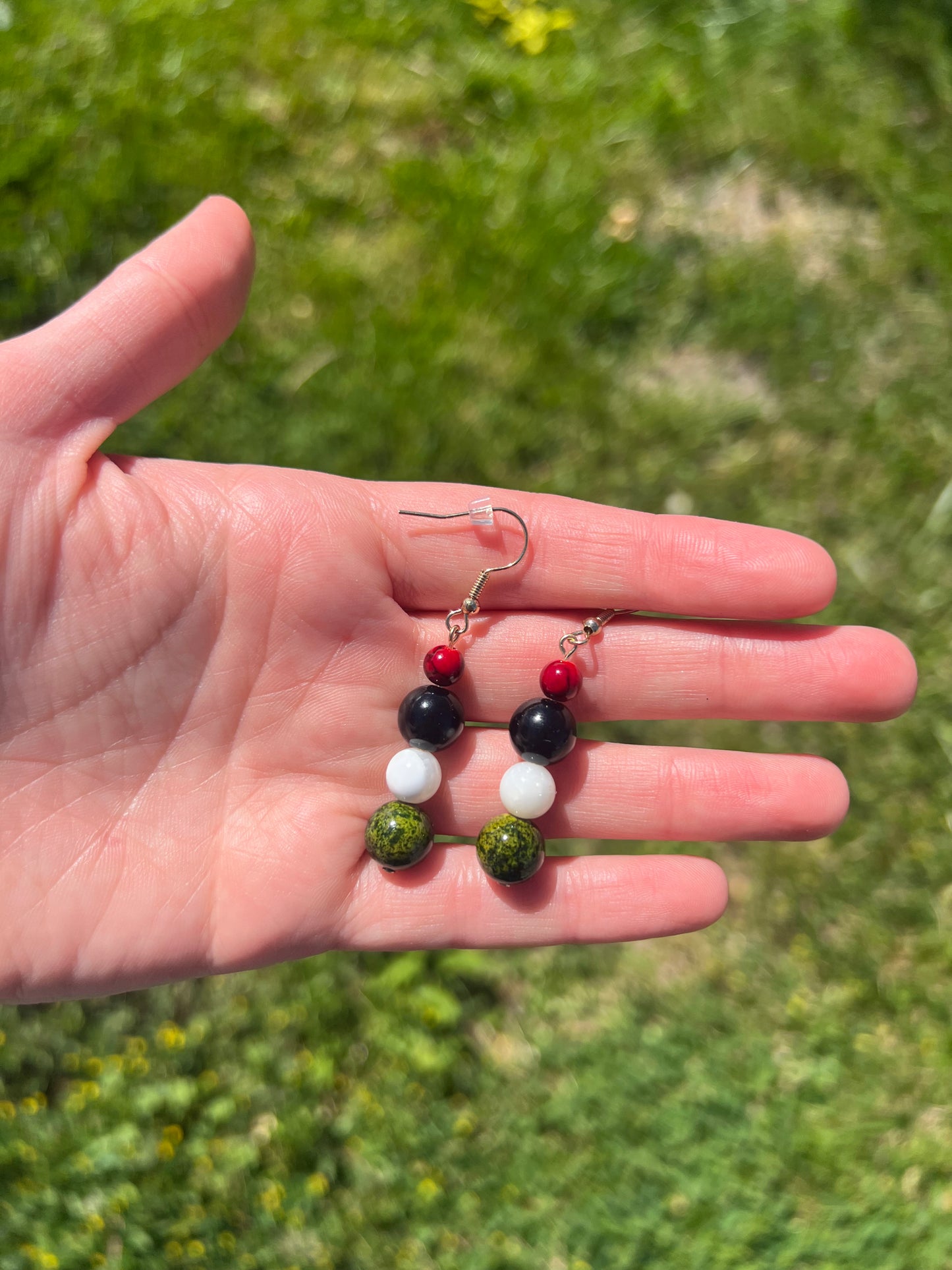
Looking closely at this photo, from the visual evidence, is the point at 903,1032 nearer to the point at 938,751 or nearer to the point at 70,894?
the point at 938,751

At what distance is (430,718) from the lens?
12.7 feet

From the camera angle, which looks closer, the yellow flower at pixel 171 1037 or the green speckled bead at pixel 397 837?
the green speckled bead at pixel 397 837

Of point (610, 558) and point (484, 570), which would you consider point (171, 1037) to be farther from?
point (610, 558)

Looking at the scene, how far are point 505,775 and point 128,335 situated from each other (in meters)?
2.07

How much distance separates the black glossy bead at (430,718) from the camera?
3873 mm

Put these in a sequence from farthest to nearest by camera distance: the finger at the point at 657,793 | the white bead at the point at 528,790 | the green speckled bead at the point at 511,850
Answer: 1. the finger at the point at 657,793
2. the white bead at the point at 528,790
3. the green speckled bead at the point at 511,850

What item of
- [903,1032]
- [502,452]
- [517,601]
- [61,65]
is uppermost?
[61,65]

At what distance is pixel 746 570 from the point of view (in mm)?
3947

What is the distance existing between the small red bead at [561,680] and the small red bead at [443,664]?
0.33 m

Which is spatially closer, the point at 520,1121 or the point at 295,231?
the point at 520,1121

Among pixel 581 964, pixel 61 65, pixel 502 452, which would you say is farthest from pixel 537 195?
pixel 581 964

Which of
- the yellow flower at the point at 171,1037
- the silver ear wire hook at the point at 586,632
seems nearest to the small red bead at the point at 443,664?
the silver ear wire hook at the point at 586,632

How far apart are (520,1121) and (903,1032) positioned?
1830 millimetres

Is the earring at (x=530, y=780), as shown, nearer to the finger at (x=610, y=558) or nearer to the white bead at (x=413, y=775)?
the white bead at (x=413, y=775)
